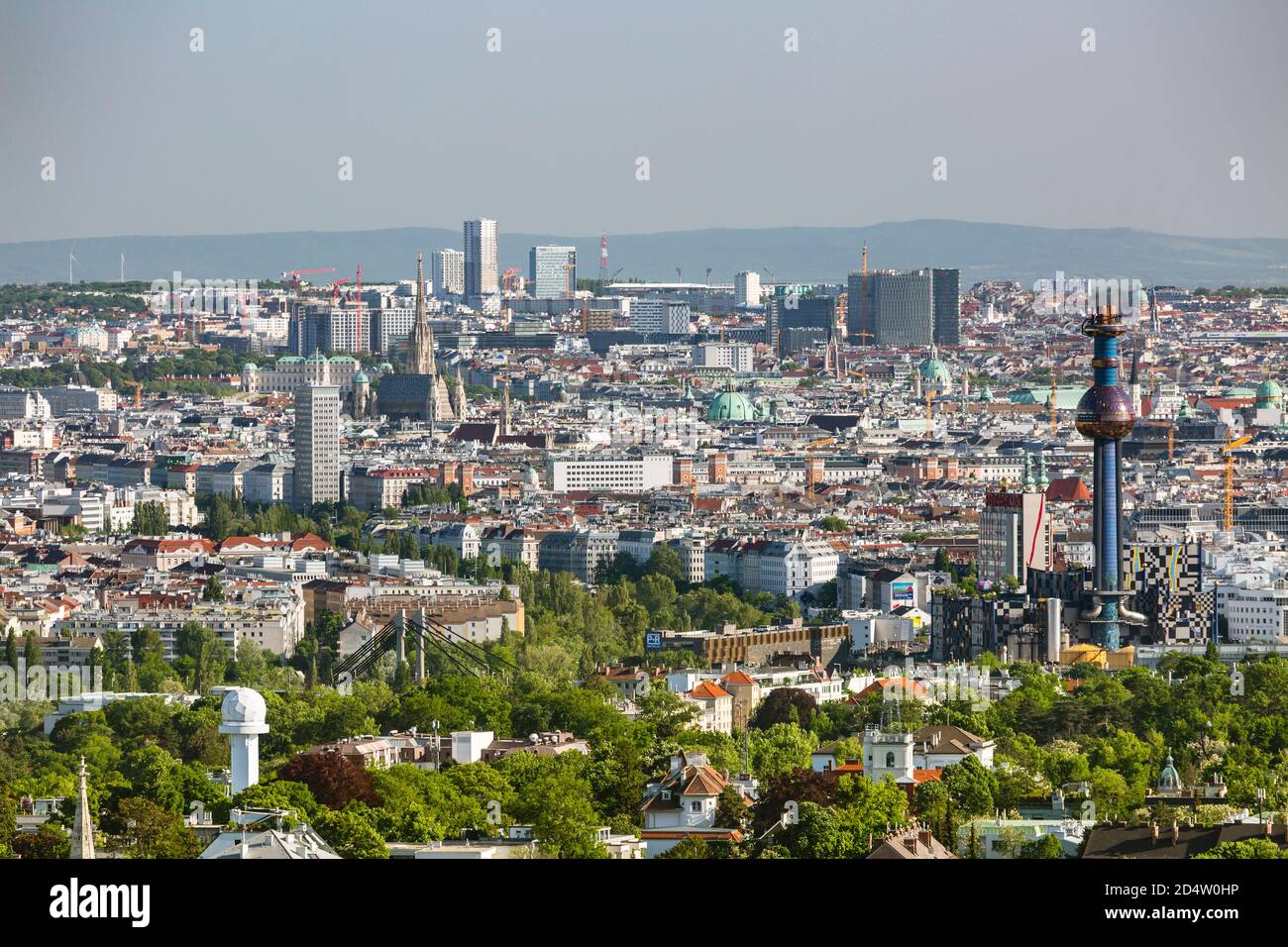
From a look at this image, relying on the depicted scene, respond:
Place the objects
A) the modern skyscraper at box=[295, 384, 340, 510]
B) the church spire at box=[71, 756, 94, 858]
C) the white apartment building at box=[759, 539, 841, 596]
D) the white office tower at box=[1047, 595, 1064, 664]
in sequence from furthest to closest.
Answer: the modern skyscraper at box=[295, 384, 340, 510] → the white apartment building at box=[759, 539, 841, 596] → the white office tower at box=[1047, 595, 1064, 664] → the church spire at box=[71, 756, 94, 858]

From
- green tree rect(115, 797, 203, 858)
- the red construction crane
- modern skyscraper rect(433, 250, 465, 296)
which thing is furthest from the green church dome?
green tree rect(115, 797, 203, 858)

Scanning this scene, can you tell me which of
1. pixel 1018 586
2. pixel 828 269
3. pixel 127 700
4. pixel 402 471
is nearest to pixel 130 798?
pixel 127 700

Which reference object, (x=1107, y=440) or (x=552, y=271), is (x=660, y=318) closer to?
(x=552, y=271)

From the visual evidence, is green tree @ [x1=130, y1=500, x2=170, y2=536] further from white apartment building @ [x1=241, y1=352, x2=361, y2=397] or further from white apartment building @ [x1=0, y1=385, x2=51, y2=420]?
white apartment building @ [x1=241, y1=352, x2=361, y2=397]
